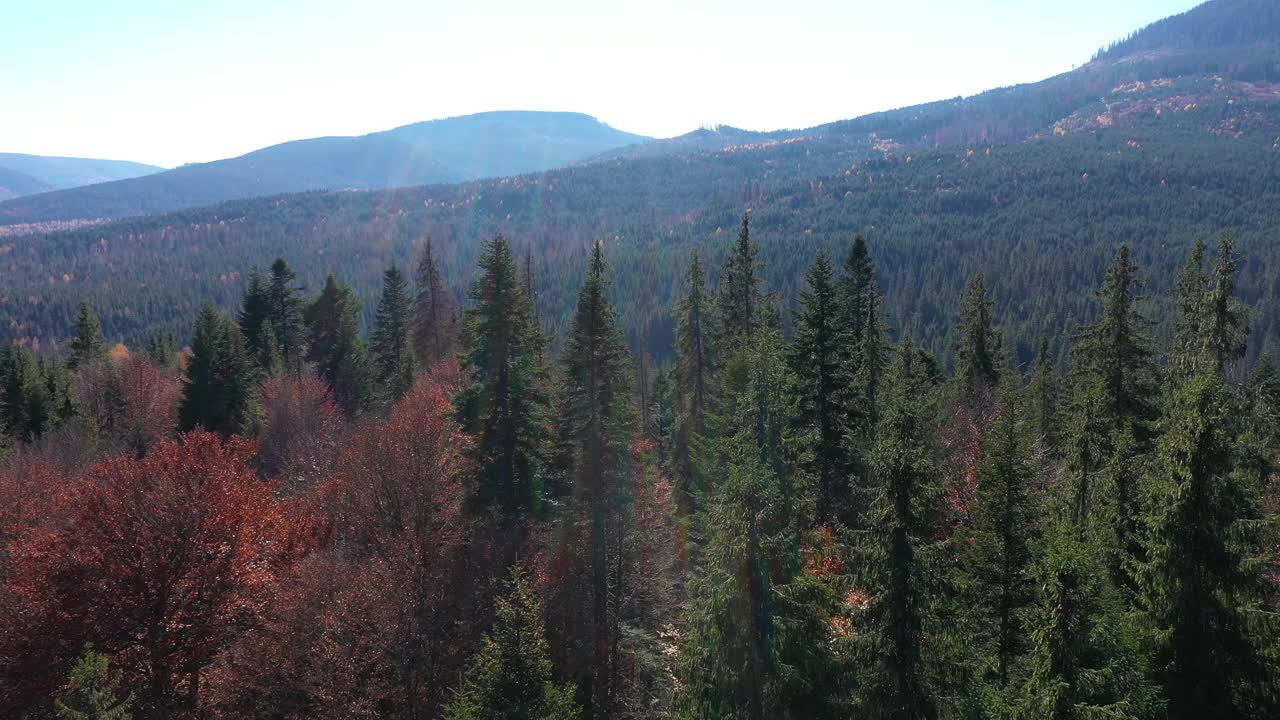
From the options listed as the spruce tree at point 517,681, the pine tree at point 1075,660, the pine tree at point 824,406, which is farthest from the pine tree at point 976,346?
the spruce tree at point 517,681

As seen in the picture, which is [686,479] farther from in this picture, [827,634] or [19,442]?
[19,442]

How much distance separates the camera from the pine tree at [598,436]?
2472 cm

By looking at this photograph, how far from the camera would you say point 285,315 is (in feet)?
179

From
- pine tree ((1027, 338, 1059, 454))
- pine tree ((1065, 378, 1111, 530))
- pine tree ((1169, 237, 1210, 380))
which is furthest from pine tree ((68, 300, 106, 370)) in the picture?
pine tree ((1169, 237, 1210, 380))

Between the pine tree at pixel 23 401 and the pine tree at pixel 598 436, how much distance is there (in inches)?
1622

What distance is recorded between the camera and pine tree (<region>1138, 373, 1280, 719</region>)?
1390 cm

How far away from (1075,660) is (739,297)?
26774mm

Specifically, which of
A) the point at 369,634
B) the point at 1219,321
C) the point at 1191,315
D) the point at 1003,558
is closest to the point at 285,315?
the point at 369,634

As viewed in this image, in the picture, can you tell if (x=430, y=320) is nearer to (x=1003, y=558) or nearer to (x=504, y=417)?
(x=504, y=417)

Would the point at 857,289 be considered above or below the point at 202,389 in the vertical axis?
above

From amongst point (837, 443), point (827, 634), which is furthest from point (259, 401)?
point (827, 634)

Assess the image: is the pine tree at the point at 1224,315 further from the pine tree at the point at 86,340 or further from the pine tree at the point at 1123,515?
the pine tree at the point at 86,340

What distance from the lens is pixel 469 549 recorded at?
25.1m

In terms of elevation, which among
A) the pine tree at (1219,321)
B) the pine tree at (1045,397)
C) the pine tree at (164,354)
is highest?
the pine tree at (1219,321)
